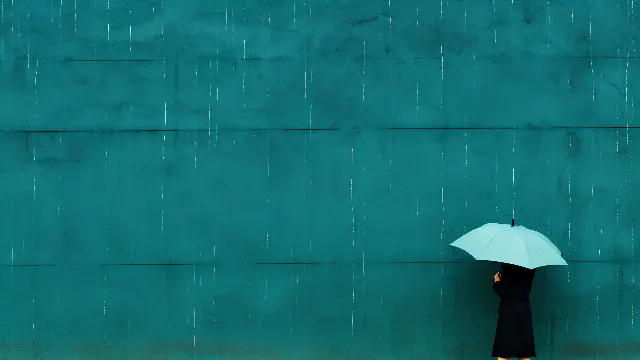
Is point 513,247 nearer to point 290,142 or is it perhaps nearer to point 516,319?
point 516,319

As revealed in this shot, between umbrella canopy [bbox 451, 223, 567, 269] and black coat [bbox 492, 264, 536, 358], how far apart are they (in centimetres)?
32

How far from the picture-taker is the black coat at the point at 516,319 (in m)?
6.02

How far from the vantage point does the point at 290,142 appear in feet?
22.1

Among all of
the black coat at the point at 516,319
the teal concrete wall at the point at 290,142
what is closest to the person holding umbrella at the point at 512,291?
the black coat at the point at 516,319

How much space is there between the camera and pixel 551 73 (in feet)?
22.0

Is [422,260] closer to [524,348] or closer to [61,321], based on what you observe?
[524,348]

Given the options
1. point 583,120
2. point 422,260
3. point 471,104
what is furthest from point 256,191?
point 583,120

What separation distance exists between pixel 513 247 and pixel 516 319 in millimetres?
775

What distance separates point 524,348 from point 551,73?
2721mm

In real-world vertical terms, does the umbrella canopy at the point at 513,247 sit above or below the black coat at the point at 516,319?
above

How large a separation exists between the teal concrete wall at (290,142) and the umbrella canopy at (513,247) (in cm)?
81

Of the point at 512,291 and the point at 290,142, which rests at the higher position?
the point at 290,142

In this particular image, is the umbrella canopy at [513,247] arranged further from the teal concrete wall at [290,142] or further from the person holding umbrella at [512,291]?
the teal concrete wall at [290,142]

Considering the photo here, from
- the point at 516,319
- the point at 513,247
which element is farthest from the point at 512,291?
the point at 513,247
